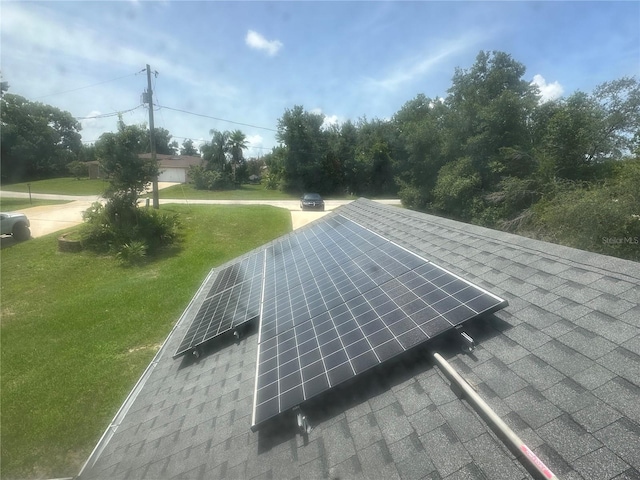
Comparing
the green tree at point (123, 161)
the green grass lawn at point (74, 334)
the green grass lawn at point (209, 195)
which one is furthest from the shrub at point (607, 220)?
the green grass lawn at point (209, 195)

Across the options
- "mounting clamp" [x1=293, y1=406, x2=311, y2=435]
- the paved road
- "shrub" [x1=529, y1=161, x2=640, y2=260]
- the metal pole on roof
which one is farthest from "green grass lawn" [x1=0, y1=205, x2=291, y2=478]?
"shrub" [x1=529, y1=161, x2=640, y2=260]

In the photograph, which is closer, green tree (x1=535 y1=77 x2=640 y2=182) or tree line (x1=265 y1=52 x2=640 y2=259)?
tree line (x1=265 y1=52 x2=640 y2=259)

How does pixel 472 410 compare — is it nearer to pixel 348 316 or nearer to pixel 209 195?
pixel 348 316

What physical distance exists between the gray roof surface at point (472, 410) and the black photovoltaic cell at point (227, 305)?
3.85 feet

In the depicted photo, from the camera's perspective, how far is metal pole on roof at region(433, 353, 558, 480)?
2.19m

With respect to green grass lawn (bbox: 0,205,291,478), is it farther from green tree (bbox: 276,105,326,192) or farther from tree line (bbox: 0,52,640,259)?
green tree (bbox: 276,105,326,192)

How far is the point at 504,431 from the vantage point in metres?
2.46

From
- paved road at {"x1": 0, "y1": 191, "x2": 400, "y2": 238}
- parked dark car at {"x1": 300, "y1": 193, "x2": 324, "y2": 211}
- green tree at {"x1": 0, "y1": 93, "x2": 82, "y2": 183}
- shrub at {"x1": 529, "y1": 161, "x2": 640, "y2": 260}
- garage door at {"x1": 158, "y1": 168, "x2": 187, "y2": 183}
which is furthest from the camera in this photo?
garage door at {"x1": 158, "y1": 168, "x2": 187, "y2": 183}

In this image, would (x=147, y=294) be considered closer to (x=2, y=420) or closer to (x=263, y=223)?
(x=2, y=420)

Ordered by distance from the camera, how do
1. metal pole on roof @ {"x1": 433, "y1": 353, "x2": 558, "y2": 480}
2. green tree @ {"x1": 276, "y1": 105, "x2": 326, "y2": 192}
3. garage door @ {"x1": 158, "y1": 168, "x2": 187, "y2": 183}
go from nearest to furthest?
1. metal pole on roof @ {"x1": 433, "y1": 353, "x2": 558, "y2": 480}
2. green tree @ {"x1": 276, "y1": 105, "x2": 326, "y2": 192}
3. garage door @ {"x1": 158, "y1": 168, "x2": 187, "y2": 183}

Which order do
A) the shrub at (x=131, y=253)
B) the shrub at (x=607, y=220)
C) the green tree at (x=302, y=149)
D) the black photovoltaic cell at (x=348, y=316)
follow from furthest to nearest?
the green tree at (x=302, y=149), the shrub at (x=131, y=253), the shrub at (x=607, y=220), the black photovoltaic cell at (x=348, y=316)

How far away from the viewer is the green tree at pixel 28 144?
179 feet

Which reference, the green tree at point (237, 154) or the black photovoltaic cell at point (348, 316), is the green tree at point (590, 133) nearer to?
the black photovoltaic cell at point (348, 316)

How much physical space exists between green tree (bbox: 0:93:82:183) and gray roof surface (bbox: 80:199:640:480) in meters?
70.3
